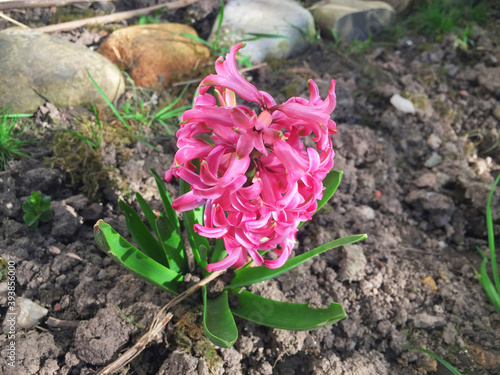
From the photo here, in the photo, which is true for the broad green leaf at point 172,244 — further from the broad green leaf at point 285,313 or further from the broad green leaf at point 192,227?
the broad green leaf at point 285,313

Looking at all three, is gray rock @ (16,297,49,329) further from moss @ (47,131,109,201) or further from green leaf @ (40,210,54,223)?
moss @ (47,131,109,201)

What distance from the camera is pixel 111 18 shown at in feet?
12.7

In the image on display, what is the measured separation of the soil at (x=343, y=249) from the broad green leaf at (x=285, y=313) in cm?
20

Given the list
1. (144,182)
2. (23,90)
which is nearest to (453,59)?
(144,182)

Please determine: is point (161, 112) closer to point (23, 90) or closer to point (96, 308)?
point (23, 90)

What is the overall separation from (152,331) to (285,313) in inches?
25.6

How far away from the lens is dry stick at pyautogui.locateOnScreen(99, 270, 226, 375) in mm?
1939

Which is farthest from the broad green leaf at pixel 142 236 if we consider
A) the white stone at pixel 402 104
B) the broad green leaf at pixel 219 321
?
the white stone at pixel 402 104

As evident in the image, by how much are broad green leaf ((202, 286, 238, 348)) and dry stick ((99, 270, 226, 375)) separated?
0.06 m

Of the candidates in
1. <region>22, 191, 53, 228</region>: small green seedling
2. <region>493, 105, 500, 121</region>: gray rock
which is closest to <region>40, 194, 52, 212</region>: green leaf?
<region>22, 191, 53, 228</region>: small green seedling

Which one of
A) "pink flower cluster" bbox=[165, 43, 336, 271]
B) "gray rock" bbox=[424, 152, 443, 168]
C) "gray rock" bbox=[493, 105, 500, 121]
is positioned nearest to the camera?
"pink flower cluster" bbox=[165, 43, 336, 271]

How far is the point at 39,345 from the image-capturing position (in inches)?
79.7

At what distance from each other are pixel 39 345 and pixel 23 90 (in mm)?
1861

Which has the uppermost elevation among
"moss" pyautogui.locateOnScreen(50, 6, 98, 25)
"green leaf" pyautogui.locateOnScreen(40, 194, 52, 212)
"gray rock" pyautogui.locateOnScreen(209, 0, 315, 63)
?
"moss" pyautogui.locateOnScreen(50, 6, 98, 25)
